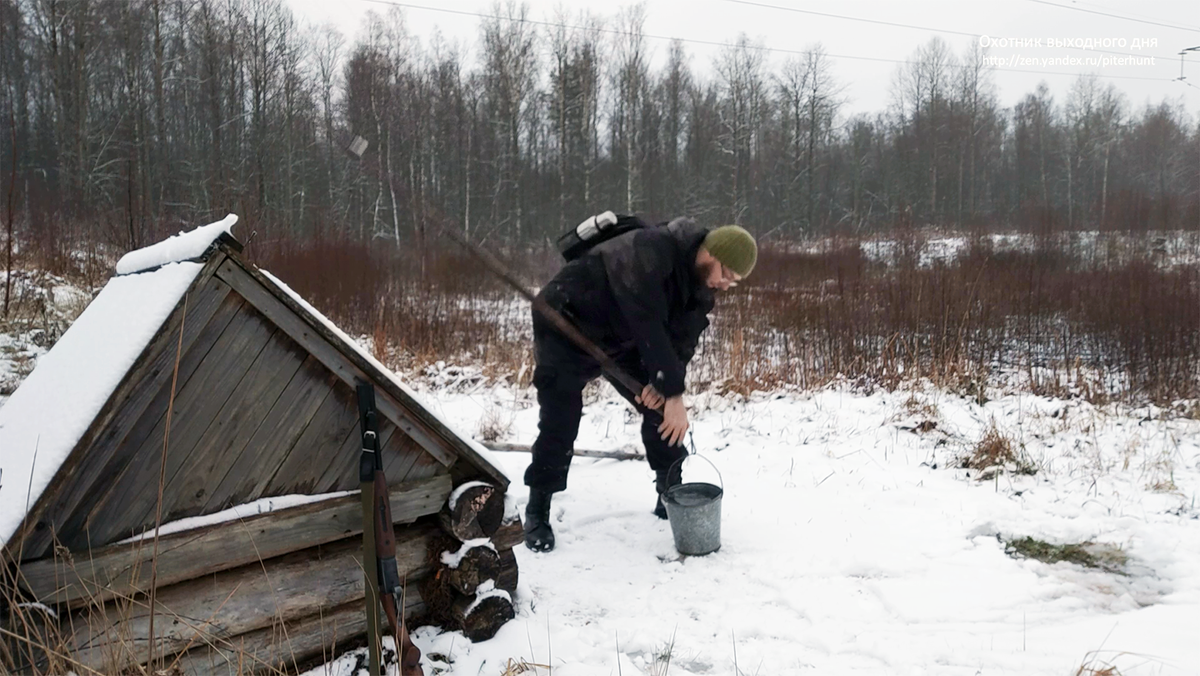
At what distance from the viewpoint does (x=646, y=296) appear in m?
3.30

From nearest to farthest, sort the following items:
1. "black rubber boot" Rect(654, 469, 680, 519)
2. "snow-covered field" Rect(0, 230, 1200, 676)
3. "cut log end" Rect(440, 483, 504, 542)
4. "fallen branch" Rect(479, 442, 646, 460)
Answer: "snow-covered field" Rect(0, 230, 1200, 676) → "cut log end" Rect(440, 483, 504, 542) → "black rubber boot" Rect(654, 469, 680, 519) → "fallen branch" Rect(479, 442, 646, 460)

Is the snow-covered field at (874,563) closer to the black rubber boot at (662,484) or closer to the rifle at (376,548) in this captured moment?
the black rubber boot at (662,484)

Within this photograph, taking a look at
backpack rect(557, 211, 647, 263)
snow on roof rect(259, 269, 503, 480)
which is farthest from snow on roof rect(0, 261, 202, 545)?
backpack rect(557, 211, 647, 263)

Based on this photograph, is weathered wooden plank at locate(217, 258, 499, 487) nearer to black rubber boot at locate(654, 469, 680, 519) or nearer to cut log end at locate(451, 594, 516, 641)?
cut log end at locate(451, 594, 516, 641)

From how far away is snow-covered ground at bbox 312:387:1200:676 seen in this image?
2.60 m

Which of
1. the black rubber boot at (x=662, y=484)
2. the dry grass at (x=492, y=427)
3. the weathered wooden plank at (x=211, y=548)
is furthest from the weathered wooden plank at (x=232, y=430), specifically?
the dry grass at (x=492, y=427)

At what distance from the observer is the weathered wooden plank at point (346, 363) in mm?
2207

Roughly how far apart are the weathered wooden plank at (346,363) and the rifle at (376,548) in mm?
78

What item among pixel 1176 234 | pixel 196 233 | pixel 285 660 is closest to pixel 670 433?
pixel 285 660

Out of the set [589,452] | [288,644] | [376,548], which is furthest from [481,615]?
[589,452]

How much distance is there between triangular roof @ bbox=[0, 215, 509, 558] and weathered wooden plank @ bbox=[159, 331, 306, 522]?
0.04ft

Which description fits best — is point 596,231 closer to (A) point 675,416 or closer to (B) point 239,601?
(A) point 675,416

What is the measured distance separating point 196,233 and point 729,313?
378 inches

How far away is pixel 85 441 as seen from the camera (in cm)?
192
